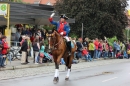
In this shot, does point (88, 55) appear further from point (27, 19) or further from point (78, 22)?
point (78, 22)

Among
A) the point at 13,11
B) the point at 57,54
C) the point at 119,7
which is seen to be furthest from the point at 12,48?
the point at 119,7

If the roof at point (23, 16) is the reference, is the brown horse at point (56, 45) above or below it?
below

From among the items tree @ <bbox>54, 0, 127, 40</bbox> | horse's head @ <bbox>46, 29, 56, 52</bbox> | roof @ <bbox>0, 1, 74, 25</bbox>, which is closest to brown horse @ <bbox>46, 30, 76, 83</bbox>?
→ horse's head @ <bbox>46, 29, 56, 52</bbox>

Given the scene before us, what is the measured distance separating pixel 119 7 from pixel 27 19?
19.0 metres

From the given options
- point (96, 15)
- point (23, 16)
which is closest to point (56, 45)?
point (23, 16)

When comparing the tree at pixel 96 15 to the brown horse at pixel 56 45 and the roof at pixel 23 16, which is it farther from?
the brown horse at pixel 56 45

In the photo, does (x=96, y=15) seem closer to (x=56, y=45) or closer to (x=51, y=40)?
(x=56, y=45)

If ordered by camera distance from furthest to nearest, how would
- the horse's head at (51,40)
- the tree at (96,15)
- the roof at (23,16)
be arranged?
1. the tree at (96,15)
2. the roof at (23,16)
3. the horse's head at (51,40)

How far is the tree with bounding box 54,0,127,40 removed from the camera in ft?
142

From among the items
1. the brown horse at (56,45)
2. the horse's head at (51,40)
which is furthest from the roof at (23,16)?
the horse's head at (51,40)

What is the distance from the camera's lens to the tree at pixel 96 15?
142ft

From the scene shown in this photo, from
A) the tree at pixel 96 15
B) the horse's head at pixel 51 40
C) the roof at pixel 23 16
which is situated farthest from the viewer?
the tree at pixel 96 15

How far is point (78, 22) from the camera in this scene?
44438 mm

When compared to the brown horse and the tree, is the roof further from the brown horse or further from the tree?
the tree
